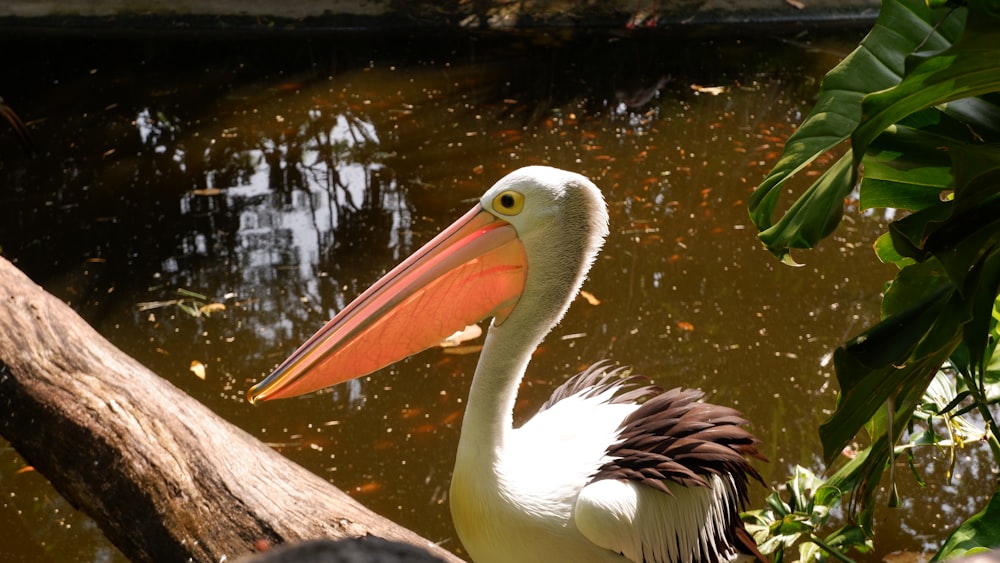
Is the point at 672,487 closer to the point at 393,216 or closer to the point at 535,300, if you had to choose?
the point at 535,300

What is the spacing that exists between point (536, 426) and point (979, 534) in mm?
1019

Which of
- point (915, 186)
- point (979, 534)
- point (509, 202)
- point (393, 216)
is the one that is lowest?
point (393, 216)

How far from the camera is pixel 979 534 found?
171 centimetres

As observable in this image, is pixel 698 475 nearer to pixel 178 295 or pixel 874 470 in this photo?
pixel 874 470

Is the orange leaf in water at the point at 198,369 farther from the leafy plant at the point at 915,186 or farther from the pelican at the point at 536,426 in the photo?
the leafy plant at the point at 915,186

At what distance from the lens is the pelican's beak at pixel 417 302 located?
7.40ft

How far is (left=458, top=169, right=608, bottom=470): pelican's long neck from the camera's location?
2.18 metres

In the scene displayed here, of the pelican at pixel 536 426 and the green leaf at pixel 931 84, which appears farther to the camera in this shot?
the pelican at pixel 536 426

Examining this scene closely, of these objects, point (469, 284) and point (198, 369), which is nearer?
point (469, 284)

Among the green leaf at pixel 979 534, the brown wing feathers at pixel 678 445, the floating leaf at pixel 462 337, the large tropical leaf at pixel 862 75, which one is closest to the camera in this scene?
the large tropical leaf at pixel 862 75

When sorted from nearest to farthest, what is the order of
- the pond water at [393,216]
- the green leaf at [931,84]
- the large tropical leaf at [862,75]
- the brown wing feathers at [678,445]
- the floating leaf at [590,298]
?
the green leaf at [931,84] → the large tropical leaf at [862,75] → the brown wing feathers at [678,445] → the pond water at [393,216] → the floating leaf at [590,298]

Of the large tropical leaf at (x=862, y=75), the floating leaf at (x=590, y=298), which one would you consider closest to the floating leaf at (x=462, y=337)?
the floating leaf at (x=590, y=298)

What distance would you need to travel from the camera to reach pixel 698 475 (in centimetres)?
224

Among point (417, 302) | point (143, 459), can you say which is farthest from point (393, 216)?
point (143, 459)
